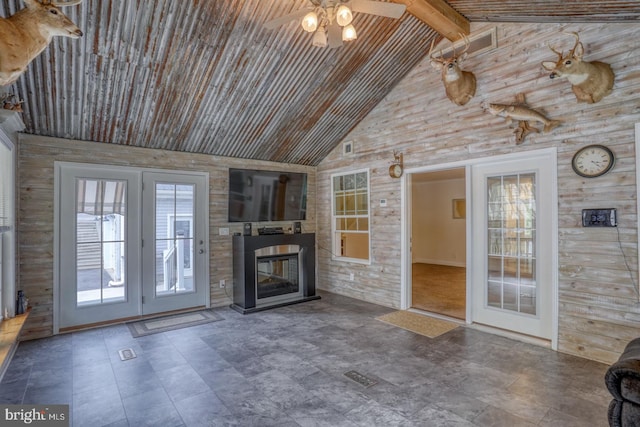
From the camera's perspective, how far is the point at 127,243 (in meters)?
4.58

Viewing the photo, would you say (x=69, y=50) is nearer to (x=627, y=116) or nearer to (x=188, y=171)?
(x=188, y=171)

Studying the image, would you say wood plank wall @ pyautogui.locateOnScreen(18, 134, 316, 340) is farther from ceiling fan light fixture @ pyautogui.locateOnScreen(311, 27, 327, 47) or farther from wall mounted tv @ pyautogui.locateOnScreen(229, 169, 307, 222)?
ceiling fan light fixture @ pyautogui.locateOnScreen(311, 27, 327, 47)

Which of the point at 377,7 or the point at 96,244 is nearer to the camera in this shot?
the point at 377,7

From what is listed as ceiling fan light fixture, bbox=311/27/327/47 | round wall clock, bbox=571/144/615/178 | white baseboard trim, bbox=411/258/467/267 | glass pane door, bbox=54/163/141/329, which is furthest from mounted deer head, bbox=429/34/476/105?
white baseboard trim, bbox=411/258/467/267

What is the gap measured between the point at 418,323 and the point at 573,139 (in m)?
2.77

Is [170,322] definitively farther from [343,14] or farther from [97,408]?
[343,14]

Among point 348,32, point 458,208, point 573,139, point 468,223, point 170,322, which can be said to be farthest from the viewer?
point 458,208

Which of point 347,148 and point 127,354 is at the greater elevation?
point 347,148

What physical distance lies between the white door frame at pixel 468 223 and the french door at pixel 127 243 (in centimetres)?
310

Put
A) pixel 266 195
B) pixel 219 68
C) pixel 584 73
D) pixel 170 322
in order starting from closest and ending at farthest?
pixel 584 73 < pixel 219 68 < pixel 170 322 < pixel 266 195

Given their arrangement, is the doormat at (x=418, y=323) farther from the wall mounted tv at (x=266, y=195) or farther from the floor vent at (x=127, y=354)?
the floor vent at (x=127, y=354)

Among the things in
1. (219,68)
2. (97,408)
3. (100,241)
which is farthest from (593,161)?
(100,241)

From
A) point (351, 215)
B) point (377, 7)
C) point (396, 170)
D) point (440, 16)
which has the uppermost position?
point (440, 16)

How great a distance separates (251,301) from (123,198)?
2.36 meters
